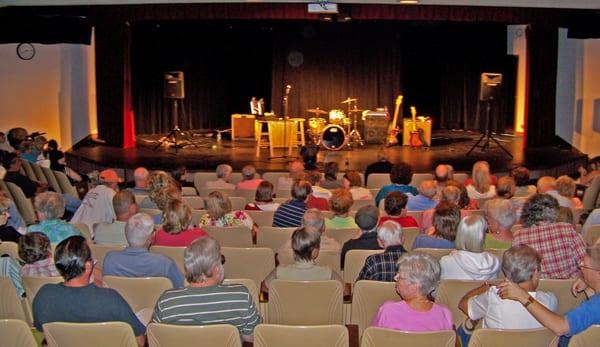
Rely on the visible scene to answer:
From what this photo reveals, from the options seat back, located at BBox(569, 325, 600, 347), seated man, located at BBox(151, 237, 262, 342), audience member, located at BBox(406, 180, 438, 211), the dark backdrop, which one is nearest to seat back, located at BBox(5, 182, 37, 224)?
audience member, located at BBox(406, 180, 438, 211)

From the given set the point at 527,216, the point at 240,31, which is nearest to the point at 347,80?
the point at 240,31

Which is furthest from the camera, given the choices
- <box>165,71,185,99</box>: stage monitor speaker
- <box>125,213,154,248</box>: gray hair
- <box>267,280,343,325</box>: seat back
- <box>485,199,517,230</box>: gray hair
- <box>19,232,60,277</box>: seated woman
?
<box>165,71,185,99</box>: stage monitor speaker

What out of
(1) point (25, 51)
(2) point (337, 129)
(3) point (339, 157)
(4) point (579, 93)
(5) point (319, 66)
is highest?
(1) point (25, 51)

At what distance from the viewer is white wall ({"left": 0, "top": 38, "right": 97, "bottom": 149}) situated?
14250 millimetres

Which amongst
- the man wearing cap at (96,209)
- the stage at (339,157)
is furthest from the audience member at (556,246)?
the stage at (339,157)

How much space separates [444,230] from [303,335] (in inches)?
91.4

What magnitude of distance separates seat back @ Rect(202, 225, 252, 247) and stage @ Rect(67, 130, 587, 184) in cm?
660

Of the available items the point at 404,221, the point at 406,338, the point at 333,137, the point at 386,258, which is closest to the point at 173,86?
the point at 333,137

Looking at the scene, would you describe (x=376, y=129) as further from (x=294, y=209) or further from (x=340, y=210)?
(x=340, y=210)

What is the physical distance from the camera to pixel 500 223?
6.09 m

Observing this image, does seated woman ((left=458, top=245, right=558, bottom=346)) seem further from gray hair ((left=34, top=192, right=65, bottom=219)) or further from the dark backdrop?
the dark backdrop

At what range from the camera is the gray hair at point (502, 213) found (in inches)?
238

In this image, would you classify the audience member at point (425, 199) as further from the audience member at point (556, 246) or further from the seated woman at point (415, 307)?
the seated woman at point (415, 307)

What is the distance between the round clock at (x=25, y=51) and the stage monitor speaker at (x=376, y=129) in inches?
264
